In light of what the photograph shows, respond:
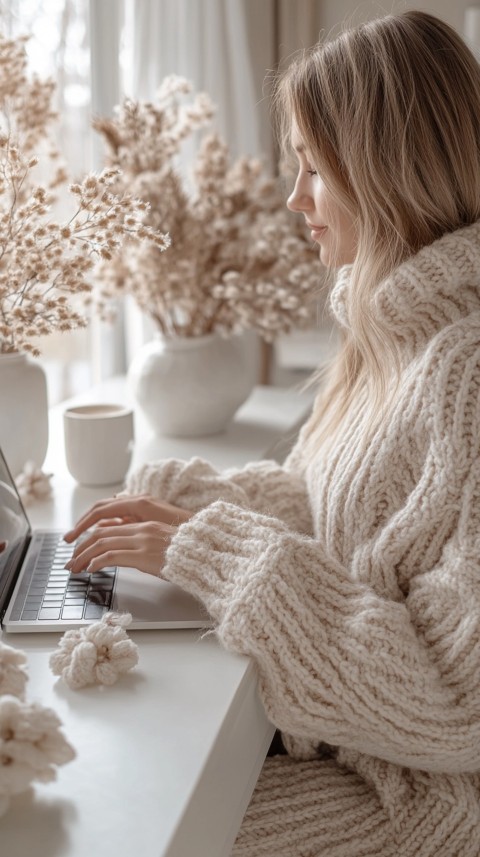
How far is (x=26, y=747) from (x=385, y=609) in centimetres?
38

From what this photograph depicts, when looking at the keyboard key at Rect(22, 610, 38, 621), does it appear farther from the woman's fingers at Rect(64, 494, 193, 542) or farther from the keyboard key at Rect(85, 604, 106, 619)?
the woman's fingers at Rect(64, 494, 193, 542)

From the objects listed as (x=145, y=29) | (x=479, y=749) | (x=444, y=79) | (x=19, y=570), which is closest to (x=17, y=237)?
(x=19, y=570)

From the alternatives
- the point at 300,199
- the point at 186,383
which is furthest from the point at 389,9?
the point at 300,199

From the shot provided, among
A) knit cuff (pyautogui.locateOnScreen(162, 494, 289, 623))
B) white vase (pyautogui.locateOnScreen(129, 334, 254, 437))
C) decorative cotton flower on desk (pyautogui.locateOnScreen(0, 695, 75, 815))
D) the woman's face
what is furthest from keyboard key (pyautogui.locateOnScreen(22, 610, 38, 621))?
white vase (pyautogui.locateOnScreen(129, 334, 254, 437))

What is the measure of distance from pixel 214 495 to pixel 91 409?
36cm

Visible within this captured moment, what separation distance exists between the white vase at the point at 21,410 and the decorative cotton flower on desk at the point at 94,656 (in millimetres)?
494

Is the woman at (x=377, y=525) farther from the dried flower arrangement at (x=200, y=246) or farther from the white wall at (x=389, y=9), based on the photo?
the white wall at (x=389, y=9)

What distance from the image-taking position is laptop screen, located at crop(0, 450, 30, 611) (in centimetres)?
95

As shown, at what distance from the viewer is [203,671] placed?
32.0 inches

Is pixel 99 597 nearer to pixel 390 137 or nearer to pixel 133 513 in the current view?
pixel 133 513

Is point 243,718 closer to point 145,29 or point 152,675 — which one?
point 152,675

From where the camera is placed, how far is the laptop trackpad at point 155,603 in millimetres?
892

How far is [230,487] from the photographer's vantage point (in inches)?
44.9

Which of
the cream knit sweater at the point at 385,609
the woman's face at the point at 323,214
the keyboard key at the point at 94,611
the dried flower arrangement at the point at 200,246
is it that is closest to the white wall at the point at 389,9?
the dried flower arrangement at the point at 200,246
